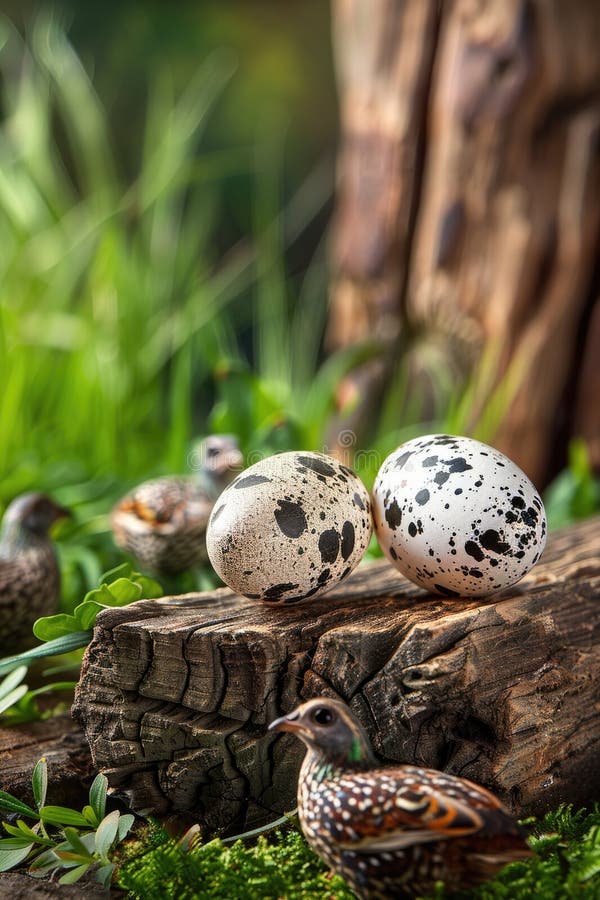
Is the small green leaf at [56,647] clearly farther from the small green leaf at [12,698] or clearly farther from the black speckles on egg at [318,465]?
the black speckles on egg at [318,465]

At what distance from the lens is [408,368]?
320cm

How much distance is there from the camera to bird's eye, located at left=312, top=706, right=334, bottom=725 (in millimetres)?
1211

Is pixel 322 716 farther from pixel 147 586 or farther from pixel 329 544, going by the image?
pixel 147 586

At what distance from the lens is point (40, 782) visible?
1.40 meters

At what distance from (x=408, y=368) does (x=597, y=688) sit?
5.87ft

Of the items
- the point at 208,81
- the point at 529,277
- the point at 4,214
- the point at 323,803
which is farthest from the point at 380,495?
the point at 208,81

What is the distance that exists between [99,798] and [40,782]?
0.11 metres

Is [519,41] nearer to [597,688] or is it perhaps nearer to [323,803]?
[597,688]

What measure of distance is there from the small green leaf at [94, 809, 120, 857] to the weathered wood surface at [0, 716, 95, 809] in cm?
22

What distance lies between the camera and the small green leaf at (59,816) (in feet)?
4.40

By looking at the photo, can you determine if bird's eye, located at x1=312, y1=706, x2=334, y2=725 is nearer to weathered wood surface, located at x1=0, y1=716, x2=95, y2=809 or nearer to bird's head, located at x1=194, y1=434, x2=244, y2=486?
weathered wood surface, located at x1=0, y1=716, x2=95, y2=809

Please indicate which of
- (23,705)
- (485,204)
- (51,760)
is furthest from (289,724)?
(485,204)

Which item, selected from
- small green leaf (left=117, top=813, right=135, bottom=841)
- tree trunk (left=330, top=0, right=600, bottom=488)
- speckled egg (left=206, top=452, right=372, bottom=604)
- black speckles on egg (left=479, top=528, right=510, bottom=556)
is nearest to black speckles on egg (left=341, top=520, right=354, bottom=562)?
speckled egg (left=206, top=452, right=372, bottom=604)

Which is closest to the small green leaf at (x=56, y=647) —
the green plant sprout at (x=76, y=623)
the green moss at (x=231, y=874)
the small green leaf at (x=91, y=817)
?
the green plant sprout at (x=76, y=623)
